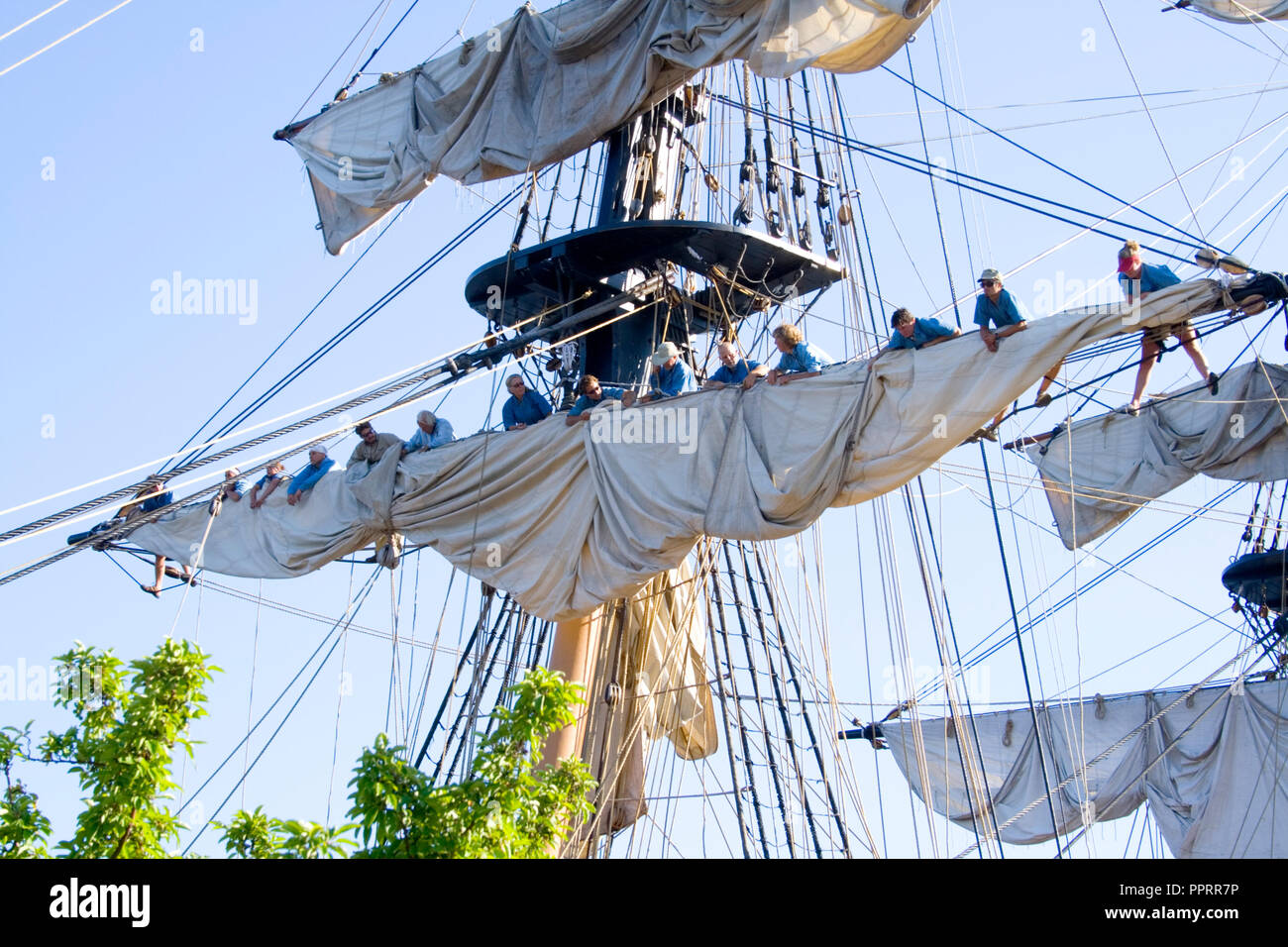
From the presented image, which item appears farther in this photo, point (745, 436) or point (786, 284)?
point (786, 284)

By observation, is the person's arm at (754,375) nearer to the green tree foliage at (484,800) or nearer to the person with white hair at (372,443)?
the person with white hair at (372,443)

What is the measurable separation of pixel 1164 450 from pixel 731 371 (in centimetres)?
843

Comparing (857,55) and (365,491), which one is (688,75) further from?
(365,491)

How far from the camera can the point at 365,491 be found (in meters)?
13.8

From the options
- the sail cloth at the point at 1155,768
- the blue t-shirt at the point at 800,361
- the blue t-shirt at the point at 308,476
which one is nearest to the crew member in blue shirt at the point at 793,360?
the blue t-shirt at the point at 800,361

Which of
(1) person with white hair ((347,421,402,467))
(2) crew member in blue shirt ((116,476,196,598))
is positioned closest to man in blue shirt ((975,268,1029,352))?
(1) person with white hair ((347,421,402,467))

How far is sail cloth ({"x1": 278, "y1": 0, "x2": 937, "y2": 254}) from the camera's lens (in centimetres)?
1381

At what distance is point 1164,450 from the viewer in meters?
19.7

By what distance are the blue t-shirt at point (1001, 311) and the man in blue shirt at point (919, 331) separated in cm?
24

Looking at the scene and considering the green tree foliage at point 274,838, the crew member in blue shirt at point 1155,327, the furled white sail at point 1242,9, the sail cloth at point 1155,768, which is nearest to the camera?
the green tree foliage at point 274,838

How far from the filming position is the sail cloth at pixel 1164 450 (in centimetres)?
1789

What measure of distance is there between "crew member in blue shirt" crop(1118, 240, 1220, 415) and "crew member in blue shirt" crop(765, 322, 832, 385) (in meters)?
2.13
